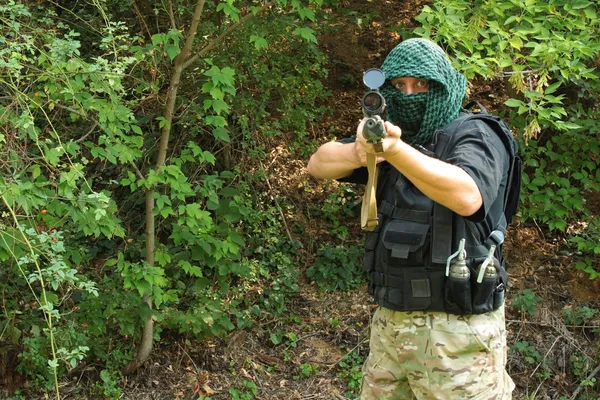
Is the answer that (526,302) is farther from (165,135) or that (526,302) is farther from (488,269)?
(488,269)

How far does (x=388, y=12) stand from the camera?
6793 mm

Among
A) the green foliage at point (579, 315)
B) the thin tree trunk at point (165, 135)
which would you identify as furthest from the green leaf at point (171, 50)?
the green foliage at point (579, 315)

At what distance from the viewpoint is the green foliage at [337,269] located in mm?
5734

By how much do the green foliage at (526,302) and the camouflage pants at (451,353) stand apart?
272cm

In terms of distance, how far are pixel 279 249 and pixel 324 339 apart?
0.92 m

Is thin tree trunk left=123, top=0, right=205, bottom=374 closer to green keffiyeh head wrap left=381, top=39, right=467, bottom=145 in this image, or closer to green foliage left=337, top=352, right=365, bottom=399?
green foliage left=337, top=352, right=365, bottom=399

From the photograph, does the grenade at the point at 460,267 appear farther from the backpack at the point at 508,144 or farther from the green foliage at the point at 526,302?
the green foliage at the point at 526,302

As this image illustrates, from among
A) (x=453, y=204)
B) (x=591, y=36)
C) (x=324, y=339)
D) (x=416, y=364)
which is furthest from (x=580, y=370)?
(x=453, y=204)

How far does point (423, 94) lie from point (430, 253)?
1.81ft

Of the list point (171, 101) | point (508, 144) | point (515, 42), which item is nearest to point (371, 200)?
point (508, 144)

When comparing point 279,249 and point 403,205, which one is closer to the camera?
point 403,205

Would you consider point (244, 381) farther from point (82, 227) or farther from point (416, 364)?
point (416, 364)

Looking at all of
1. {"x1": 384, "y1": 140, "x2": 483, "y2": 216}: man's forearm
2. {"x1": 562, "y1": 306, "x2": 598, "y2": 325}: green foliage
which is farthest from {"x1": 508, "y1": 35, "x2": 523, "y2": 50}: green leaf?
{"x1": 562, "y1": 306, "x2": 598, "y2": 325}: green foliage

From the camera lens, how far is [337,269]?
5789 millimetres
